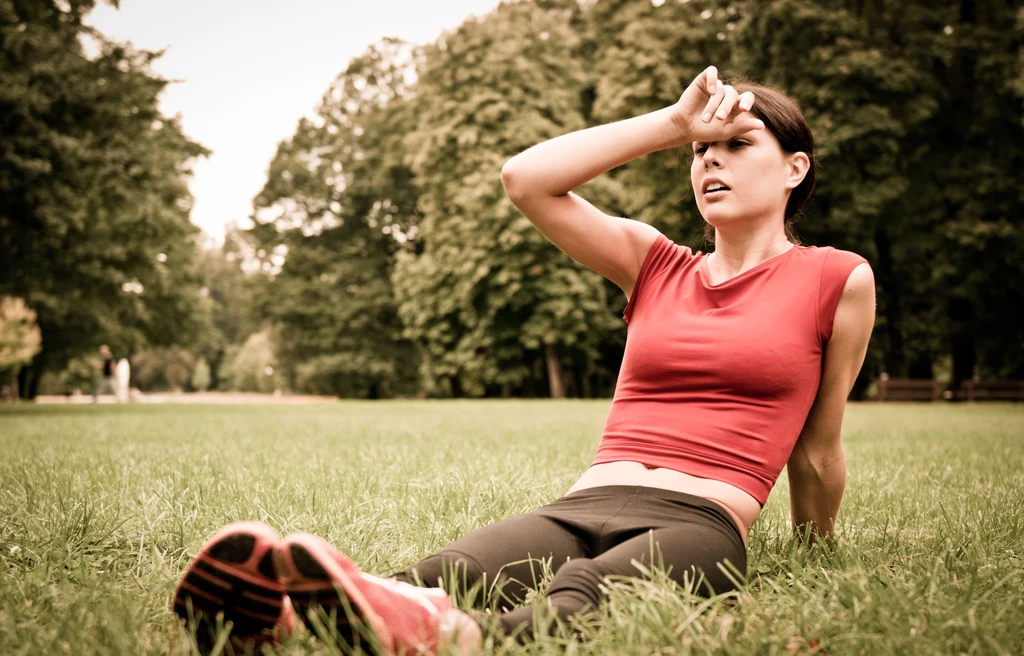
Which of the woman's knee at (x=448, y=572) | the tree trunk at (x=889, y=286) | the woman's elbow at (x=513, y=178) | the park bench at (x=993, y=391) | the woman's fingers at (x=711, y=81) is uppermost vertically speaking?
the tree trunk at (x=889, y=286)

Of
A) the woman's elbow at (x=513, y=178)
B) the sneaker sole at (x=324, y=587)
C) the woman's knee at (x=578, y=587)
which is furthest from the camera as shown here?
the woman's elbow at (x=513, y=178)

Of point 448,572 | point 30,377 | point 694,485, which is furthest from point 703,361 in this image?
point 30,377

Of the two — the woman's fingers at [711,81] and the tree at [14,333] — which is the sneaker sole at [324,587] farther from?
the tree at [14,333]

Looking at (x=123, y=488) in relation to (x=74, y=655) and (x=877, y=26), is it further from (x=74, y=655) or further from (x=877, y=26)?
(x=877, y=26)

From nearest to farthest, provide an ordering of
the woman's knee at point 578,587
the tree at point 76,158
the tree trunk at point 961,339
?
the woman's knee at point 578,587 → the tree at point 76,158 → the tree trunk at point 961,339

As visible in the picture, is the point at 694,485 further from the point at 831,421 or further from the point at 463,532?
the point at 463,532

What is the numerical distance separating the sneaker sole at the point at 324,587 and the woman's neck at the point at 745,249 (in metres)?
1.56

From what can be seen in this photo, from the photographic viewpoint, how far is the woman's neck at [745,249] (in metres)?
2.41

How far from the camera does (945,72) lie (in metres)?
20.3

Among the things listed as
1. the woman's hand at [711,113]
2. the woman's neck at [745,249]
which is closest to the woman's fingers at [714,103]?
the woman's hand at [711,113]

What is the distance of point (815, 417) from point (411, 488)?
2252 mm

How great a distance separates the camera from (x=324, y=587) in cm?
146

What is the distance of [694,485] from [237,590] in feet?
4.04

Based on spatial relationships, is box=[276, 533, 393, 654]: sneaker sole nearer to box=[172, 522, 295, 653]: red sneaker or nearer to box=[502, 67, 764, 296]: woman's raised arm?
box=[172, 522, 295, 653]: red sneaker
